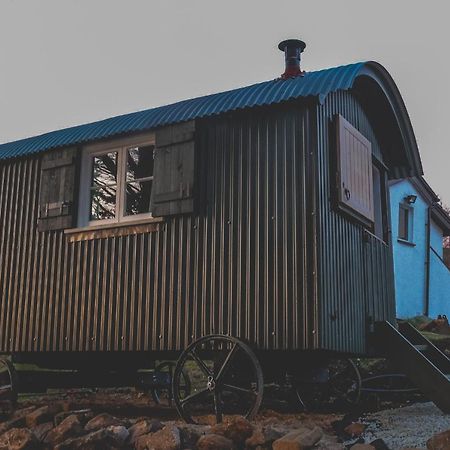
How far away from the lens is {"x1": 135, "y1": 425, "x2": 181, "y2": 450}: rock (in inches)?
217

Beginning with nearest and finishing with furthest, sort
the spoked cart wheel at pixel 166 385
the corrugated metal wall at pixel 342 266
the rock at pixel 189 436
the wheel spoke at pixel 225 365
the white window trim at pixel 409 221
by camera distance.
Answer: the rock at pixel 189 436, the wheel spoke at pixel 225 365, the corrugated metal wall at pixel 342 266, the spoked cart wheel at pixel 166 385, the white window trim at pixel 409 221

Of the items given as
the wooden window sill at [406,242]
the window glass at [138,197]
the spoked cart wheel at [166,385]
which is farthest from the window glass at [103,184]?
the wooden window sill at [406,242]

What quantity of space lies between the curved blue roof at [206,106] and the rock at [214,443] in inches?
145

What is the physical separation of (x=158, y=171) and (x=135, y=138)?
710 mm

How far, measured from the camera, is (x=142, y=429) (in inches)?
236

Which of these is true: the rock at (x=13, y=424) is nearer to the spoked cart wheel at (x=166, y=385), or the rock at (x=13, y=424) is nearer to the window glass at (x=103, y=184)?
the spoked cart wheel at (x=166, y=385)

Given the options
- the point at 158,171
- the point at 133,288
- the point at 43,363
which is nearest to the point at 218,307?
the point at 133,288

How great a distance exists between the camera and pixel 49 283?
30.0 ft

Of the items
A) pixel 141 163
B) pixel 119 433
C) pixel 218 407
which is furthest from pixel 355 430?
pixel 141 163

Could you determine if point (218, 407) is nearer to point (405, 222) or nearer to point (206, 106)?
point (206, 106)

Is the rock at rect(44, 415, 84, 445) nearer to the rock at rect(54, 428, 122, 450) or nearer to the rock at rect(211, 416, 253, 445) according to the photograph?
the rock at rect(54, 428, 122, 450)

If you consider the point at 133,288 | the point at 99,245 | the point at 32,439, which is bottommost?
the point at 32,439

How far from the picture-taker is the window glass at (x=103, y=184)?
9281 millimetres

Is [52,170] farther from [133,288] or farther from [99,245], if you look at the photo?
[133,288]
